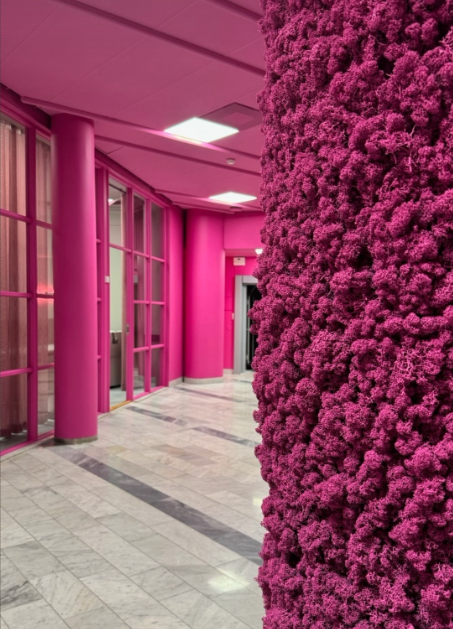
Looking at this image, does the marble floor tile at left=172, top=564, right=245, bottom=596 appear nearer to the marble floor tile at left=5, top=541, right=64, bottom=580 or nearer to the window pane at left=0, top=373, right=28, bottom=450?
the marble floor tile at left=5, top=541, right=64, bottom=580

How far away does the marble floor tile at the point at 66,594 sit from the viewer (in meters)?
2.53

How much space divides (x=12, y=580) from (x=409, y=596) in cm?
262

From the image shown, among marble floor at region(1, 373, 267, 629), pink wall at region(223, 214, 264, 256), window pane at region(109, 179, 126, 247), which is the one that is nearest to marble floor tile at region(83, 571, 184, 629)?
marble floor at region(1, 373, 267, 629)

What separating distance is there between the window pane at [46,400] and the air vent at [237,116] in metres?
3.46

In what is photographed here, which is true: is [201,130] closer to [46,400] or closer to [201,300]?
[46,400]

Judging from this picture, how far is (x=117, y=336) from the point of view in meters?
10.5

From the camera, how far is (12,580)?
2.80 metres

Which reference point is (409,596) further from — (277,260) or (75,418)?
(75,418)

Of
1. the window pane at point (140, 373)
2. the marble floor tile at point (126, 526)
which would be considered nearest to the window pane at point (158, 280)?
the window pane at point (140, 373)

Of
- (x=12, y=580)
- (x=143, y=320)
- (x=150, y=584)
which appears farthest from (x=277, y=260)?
(x=143, y=320)

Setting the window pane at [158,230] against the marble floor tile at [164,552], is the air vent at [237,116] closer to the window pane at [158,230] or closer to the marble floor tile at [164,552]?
the marble floor tile at [164,552]

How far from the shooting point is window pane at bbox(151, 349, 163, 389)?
10320mm

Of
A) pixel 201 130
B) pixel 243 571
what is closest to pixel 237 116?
pixel 201 130

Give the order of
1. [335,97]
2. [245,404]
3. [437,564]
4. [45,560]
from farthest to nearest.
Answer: [245,404]
[45,560]
[335,97]
[437,564]
